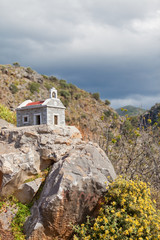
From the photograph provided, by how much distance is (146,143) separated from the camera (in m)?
9.43

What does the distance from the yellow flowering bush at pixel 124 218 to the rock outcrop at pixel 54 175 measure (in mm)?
480

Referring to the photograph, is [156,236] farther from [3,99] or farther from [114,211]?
[3,99]

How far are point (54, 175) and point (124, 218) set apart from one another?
2840mm

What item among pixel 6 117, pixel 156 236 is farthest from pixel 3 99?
pixel 156 236

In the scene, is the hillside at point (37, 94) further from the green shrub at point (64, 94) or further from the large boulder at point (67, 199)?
the large boulder at point (67, 199)

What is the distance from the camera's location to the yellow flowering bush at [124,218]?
543 centimetres

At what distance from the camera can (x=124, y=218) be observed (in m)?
5.75

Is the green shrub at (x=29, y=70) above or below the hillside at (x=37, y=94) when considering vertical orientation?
above

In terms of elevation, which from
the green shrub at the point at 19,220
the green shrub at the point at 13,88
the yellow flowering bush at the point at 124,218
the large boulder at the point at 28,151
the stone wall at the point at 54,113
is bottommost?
the green shrub at the point at 19,220

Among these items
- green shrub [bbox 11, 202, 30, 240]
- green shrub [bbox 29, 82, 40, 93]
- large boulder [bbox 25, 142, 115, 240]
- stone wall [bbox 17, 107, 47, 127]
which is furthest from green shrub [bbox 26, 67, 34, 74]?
large boulder [bbox 25, 142, 115, 240]

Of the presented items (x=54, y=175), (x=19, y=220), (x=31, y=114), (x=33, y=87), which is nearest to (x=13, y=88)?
(x=33, y=87)

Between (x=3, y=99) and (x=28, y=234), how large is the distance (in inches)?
1082

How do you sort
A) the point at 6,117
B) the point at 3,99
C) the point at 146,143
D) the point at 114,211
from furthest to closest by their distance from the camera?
the point at 3,99 → the point at 6,117 → the point at 146,143 → the point at 114,211

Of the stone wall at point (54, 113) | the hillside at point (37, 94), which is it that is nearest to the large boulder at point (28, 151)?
the stone wall at point (54, 113)
